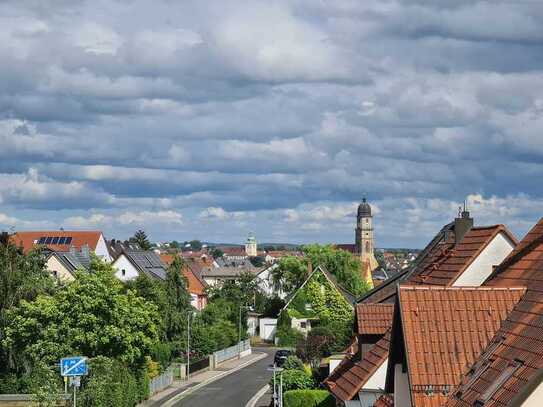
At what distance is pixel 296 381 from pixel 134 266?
2422 inches

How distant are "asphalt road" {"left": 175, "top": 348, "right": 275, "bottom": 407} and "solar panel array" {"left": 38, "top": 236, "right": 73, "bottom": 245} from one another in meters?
58.5

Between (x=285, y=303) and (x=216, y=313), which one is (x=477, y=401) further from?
(x=285, y=303)

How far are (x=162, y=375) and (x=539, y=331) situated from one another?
51.6m

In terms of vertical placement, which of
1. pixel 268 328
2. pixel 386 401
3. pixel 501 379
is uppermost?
pixel 501 379

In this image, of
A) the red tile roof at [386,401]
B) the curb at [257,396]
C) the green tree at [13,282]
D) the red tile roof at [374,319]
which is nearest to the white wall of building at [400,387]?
the red tile roof at [386,401]

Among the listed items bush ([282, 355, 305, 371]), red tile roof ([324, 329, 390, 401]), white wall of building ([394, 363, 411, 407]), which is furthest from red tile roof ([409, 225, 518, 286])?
bush ([282, 355, 305, 371])

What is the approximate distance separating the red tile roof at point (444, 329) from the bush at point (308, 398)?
86.7ft

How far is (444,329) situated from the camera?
48.4ft

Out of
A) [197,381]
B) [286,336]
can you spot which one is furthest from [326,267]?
[197,381]

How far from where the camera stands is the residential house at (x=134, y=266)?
10625cm

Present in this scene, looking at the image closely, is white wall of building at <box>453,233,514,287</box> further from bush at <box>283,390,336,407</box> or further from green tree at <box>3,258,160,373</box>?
green tree at <box>3,258,160,373</box>

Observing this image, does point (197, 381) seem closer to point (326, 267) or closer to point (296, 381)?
point (296, 381)

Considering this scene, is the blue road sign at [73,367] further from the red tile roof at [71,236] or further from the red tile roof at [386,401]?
the red tile roof at [71,236]

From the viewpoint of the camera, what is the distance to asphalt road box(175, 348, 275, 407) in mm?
54656
